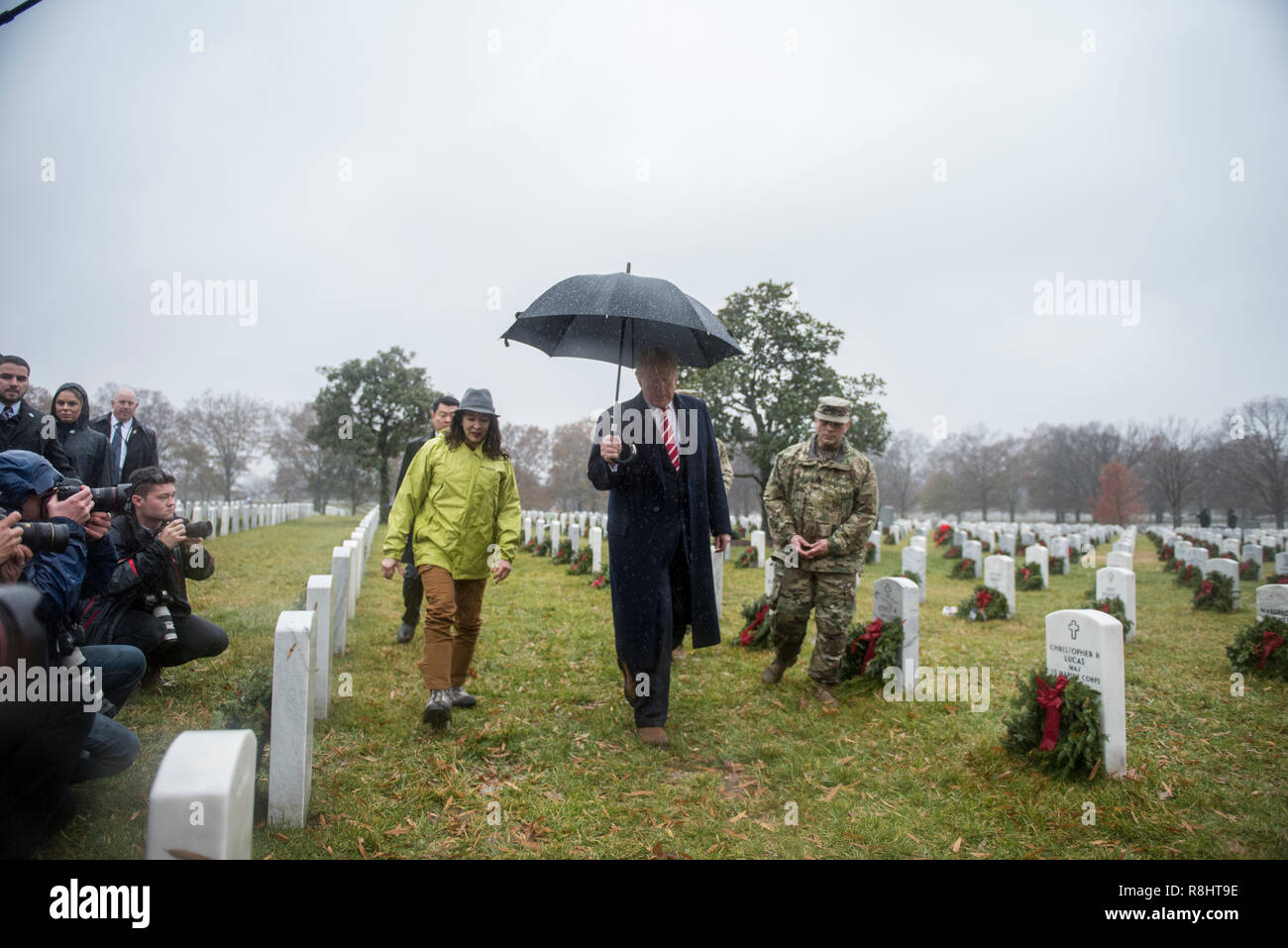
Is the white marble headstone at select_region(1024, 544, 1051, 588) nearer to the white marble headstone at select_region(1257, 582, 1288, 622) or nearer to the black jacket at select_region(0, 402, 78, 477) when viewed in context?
the white marble headstone at select_region(1257, 582, 1288, 622)

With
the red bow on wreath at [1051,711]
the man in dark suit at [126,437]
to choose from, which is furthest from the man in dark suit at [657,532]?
the man in dark suit at [126,437]

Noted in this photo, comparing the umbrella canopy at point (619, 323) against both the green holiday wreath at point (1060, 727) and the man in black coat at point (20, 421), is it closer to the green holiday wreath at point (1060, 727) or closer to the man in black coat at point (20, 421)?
the green holiday wreath at point (1060, 727)

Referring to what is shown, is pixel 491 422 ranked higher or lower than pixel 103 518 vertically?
higher

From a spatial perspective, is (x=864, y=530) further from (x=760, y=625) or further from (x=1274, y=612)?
(x=1274, y=612)

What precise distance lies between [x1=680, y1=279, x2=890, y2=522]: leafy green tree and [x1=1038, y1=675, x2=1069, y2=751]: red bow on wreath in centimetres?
1661

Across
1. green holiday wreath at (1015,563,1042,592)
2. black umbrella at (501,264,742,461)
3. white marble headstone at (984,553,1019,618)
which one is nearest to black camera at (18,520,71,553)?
black umbrella at (501,264,742,461)

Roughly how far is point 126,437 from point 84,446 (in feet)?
4.98

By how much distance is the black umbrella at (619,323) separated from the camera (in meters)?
3.82

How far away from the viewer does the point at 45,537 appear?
252 cm

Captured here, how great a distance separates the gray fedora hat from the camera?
14.5 ft

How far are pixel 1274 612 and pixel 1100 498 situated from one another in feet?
151

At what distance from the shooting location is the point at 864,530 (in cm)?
494

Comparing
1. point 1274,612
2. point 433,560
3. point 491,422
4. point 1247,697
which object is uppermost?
point 491,422
